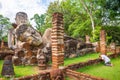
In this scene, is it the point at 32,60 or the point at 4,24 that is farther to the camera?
the point at 4,24

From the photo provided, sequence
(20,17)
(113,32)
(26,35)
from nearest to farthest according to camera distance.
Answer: (26,35)
(20,17)
(113,32)

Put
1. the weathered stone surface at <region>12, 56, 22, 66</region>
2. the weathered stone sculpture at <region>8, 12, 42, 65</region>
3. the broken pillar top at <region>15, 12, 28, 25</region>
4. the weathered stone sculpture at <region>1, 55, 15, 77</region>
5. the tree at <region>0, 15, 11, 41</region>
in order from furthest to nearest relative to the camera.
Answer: the tree at <region>0, 15, 11, 41</region>, the broken pillar top at <region>15, 12, 28, 25</region>, the weathered stone sculpture at <region>8, 12, 42, 65</region>, the weathered stone surface at <region>12, 56, 22, 66</region>, the weathered stone sculpture at <region>1, 55, 15, 77</region>

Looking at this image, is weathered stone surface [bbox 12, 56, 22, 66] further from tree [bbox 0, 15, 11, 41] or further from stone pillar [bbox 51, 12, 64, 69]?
tree [bbox 0, 15, 11, 41]

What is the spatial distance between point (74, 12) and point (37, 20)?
22.4m

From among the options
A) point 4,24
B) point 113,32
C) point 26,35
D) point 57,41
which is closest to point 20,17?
point 26,35

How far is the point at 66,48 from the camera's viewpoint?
18.9 metres

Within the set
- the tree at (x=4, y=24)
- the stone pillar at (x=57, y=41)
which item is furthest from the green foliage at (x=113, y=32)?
the tree at (x=4, y=24)

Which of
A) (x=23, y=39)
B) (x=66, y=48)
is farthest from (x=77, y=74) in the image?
(x=66, y=48)

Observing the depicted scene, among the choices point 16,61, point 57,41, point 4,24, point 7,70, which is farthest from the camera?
point 4,24

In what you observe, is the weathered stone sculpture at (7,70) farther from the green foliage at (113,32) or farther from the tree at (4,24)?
the tree at (4,24)

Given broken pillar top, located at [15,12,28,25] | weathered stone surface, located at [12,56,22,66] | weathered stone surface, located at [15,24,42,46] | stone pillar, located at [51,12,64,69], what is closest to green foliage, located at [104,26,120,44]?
broken pillar top, located at [15,12,28,25]

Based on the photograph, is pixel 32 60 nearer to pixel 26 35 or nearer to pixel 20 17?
pixel 26 35

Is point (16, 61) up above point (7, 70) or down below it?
above

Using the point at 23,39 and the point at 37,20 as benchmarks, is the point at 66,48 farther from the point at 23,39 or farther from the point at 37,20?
the point at 37,20
